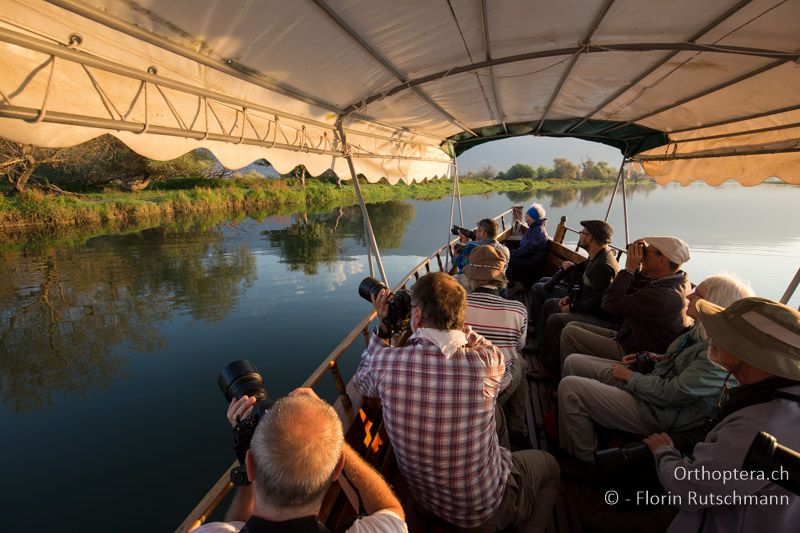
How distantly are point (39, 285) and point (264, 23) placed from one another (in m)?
12.5

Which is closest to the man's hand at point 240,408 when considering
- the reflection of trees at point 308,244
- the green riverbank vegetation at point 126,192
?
the reflection of trees at point 308,244

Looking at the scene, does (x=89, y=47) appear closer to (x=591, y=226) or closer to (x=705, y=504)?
(x=705, y=504)

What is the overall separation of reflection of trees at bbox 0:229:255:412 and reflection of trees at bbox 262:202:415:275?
67.0 inches

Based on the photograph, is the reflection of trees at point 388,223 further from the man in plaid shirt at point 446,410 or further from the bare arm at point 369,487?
the bare arm at point 369,487

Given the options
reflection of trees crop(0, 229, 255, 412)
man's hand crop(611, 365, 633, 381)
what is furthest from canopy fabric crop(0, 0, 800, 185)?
reflection of trees crop(0, 229, 255, 412)

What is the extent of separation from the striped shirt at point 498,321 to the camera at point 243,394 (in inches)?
47.4

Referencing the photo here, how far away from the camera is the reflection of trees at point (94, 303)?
19.8 feet

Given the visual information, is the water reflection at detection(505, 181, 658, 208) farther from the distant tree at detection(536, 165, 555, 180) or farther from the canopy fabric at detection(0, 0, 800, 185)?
the distant tree at detection(536, 165, 555, 180)

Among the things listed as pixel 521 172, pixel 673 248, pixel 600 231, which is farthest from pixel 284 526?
pixel 521 172

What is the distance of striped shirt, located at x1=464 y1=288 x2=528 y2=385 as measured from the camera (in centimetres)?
201

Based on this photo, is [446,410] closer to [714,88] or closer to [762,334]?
[762,334]

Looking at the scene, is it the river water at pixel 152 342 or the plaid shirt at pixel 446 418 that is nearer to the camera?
the plaid shirt at pixel 446 418

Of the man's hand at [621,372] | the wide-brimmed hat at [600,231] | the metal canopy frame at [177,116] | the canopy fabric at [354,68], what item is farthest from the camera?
the wide-brimmed hat at [600,231]

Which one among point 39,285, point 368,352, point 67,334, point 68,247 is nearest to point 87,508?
point 368,352
